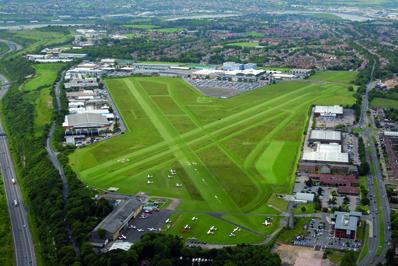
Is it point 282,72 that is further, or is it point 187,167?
point 282,72

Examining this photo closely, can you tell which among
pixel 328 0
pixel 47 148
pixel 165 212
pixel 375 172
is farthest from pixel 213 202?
pixel 328 0

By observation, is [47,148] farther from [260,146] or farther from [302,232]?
[302,232]

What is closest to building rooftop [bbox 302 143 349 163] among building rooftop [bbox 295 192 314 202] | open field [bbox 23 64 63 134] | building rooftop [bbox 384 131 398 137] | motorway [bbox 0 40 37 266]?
building rooftop [bbox 295 192 314 202]

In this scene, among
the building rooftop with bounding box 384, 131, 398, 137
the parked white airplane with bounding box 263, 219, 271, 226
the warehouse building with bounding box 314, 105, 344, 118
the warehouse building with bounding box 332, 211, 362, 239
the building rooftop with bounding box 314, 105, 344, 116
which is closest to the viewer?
the warehouse building with bounding box 332, 211, 362, 239

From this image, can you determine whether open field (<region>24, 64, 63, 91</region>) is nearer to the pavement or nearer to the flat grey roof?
the pavement

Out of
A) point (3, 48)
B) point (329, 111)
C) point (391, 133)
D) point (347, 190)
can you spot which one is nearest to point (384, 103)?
point (329, 111)

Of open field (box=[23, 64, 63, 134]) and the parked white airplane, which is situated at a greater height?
Result: the parked white airplane

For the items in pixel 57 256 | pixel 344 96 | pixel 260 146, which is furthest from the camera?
pixel 344 96
